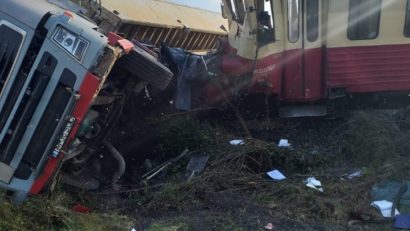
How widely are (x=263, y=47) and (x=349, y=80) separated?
47.7 inches

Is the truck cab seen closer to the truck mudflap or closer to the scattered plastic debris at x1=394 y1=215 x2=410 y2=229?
the truck mudflap

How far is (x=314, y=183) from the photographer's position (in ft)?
19.3

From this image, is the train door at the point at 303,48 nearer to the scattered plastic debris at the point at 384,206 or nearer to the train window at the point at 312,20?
the train window at the point at 312,20

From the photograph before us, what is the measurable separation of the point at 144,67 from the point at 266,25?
2.84 metres

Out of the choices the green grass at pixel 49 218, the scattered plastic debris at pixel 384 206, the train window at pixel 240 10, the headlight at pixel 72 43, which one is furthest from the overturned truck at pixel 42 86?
the train window at pixel 240 10

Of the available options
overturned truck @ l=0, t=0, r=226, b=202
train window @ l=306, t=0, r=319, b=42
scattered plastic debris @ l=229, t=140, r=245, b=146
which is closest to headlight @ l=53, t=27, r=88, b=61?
overturned truck @ l=0, t=0, r=226, b=202

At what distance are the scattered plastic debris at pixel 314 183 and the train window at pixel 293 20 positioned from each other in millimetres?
2285

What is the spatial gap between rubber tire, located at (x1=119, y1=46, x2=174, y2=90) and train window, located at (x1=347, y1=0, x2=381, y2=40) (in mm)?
3156

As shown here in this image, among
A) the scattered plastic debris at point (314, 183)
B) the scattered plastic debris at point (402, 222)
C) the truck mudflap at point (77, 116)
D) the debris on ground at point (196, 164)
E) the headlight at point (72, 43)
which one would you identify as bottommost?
the debris on ground at point (196, 164)

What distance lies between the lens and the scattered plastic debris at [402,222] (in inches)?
191

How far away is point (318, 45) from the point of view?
299 inches

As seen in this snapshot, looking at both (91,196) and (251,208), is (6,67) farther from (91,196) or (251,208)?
(251,208)

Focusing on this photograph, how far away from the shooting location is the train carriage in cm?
759

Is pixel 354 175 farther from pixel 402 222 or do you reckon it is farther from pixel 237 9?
pixel 237 9
